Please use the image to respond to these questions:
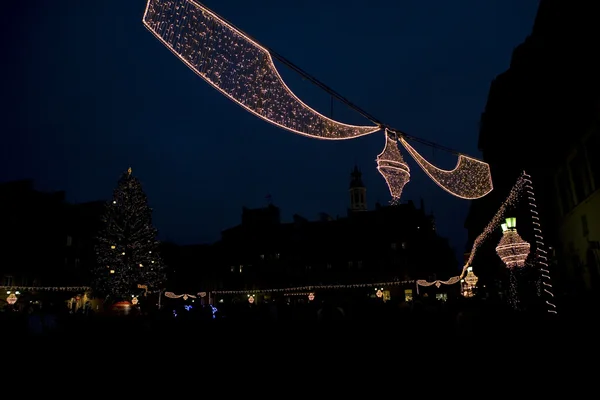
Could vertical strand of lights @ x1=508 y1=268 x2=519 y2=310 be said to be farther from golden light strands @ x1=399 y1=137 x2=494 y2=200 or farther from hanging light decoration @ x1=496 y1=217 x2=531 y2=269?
golden light strands @ x1=399 y1=137 x2=494 y2=200

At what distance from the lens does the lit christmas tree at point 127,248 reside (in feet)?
92.1

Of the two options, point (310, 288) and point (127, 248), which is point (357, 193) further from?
point (127, 248)

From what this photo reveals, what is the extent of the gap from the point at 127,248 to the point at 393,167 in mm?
23935

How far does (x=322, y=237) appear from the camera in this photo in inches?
2163

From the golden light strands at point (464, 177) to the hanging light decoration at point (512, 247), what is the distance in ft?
8.69

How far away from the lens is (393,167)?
342 inches

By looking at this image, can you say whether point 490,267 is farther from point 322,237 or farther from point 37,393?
point 37,393

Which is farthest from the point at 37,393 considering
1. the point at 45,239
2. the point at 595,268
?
the point at 45,239

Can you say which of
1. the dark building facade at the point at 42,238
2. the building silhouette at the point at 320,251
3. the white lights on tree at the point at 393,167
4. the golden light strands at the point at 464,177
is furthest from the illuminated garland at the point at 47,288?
the white lights on tree at the point at 393,167

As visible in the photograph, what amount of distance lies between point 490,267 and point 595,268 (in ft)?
71.9

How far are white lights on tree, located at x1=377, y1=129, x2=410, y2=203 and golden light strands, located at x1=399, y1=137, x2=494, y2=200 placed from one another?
1242 mm

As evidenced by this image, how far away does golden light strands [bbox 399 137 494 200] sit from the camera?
34.0 feet

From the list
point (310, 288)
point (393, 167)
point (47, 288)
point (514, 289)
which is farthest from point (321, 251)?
point (393, 167)

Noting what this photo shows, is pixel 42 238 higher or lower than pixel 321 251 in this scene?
lower
